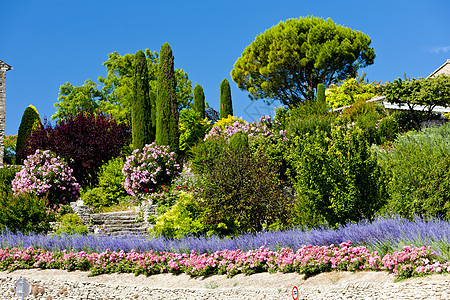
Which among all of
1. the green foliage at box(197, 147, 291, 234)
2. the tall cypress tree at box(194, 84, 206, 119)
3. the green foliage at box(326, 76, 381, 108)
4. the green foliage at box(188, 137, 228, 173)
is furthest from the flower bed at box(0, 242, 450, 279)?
the green foliage at box(326, 76, 381, 108)

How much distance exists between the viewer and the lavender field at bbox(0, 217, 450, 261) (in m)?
6.44

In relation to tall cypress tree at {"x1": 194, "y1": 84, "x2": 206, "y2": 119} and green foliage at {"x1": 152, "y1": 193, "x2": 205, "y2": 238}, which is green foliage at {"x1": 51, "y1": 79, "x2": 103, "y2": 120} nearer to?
tall cypress tree at {"x1": 194, "y1": 84, "x2": 206, "y2": 119}

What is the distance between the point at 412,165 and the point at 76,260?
7.53 metres

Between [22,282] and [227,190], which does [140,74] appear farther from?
[22,282]

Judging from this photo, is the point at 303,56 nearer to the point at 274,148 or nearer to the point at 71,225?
the point at 274,148

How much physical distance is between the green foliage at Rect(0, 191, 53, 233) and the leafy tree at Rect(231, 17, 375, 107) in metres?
22.5

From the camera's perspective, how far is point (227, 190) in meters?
10.5

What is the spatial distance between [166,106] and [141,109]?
1224mm

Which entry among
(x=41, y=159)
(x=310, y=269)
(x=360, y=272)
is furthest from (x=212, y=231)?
(x=41, y=159)

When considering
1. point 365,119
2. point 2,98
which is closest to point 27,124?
point 2,98

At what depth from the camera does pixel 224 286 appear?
7293mm

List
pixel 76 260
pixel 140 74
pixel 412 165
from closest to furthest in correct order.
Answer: pixel 412 165 → pixel 76 260 → pixel 140 74

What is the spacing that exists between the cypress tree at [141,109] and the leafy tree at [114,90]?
966cm

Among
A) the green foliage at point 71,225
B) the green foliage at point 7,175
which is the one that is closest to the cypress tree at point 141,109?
the green foliage at point 7,175
